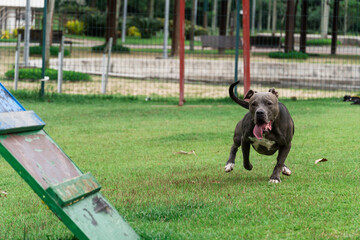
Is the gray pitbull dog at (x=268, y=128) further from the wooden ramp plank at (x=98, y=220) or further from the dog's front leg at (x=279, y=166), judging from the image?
the wooden ramp plank at (x=98, y=220)

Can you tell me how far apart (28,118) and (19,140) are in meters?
0.24

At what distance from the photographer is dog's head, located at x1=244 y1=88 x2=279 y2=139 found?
5.31m

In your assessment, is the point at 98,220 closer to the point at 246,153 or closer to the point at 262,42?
the point at 246,153

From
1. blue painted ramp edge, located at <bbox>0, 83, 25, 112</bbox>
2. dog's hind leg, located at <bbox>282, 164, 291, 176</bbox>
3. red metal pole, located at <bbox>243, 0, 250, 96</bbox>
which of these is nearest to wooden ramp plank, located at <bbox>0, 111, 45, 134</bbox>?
blue painted ramp edge, located at <bbox>0, 83, 25, 112</bbox>

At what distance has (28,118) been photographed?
380 cm

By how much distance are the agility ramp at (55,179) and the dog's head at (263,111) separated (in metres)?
2.04

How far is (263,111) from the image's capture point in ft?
17.4

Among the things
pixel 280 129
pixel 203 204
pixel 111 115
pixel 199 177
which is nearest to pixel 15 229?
pixel 203 204

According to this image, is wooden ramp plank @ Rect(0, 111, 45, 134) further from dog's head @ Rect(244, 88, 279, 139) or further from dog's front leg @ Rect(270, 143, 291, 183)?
dog's front leg @ Rect(270, 143, 291, 183)

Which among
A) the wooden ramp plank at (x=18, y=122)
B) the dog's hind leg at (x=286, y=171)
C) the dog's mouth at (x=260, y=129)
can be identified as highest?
the wooden ramp plank at (x=18, y=122)

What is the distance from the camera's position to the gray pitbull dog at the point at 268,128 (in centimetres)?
539

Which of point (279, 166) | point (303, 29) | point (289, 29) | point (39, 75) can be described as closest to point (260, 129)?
point (279, 166)

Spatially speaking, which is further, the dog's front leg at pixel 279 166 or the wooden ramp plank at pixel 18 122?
the dog's front leg at pixel 279 166

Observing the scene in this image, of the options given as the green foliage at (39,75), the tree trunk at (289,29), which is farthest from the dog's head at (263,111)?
the tree trunk at (289,29)
